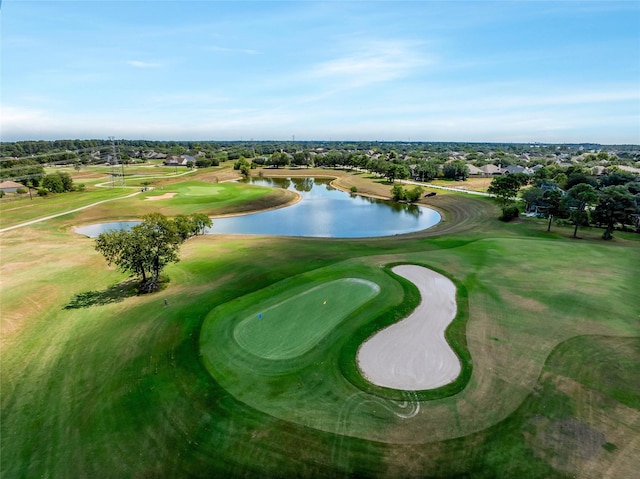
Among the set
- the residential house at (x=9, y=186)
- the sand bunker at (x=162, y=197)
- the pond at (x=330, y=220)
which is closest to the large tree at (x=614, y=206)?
the pond at (x=330, y=220)

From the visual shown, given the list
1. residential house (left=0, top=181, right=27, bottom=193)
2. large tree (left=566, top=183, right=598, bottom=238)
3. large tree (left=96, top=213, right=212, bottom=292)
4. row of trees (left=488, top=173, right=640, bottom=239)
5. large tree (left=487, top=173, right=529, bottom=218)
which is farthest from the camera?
residential house (left=0, top=181, right=27, bottom=193)

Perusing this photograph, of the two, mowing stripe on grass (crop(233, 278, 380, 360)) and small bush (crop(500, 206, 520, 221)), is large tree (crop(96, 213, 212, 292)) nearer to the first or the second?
mowing stripe on grass (crop(233, 278, 380, 360))

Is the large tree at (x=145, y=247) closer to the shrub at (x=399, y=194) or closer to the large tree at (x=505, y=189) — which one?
the shrub at (x=399, y=194)

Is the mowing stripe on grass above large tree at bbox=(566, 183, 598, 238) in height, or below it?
below

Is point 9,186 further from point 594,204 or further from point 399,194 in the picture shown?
point 594,204

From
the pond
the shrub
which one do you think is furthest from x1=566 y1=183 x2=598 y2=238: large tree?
the shrub

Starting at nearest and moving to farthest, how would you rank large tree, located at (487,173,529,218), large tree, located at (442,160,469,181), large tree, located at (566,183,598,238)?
large tree, located at (566,183,598,238)
large tree, located at (487,173,529,218)
large tree, located at (442,160,469,181)

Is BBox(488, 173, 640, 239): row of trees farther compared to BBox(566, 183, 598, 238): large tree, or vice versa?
BBox(566, 183, 598, 238): large tree

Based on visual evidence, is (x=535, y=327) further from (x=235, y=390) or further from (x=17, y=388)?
(x=17, y=388)
